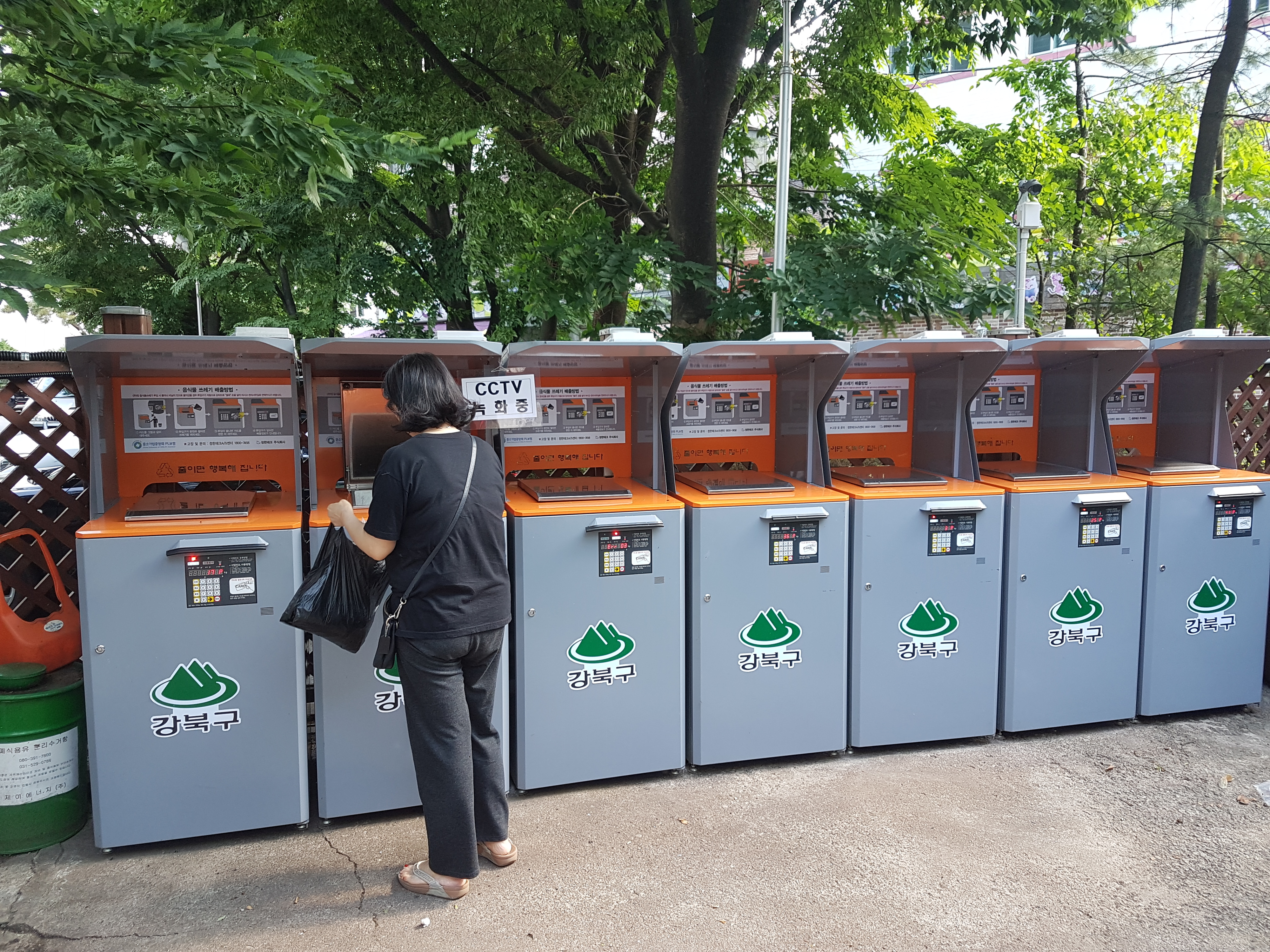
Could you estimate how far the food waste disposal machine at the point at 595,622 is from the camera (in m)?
3.78

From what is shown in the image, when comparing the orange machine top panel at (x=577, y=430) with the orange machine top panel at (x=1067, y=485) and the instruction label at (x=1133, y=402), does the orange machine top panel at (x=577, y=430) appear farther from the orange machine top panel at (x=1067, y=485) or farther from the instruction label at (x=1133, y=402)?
the instruction label at (x=1133, y=402)

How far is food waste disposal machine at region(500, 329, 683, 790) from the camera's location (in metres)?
3.78

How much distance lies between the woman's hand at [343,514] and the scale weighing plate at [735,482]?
174 centimetres

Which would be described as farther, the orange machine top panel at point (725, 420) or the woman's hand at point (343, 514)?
the orange machine top panel at point (725, 420)

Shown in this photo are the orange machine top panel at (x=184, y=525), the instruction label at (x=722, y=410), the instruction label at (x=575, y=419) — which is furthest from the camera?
the instruction label at (x=722, y=410)

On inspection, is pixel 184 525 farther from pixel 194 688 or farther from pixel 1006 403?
pixel 1006 403

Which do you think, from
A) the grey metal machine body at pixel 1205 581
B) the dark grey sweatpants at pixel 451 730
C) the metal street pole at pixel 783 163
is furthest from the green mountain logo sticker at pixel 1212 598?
the dark grey sweatpants at pixel 451 730

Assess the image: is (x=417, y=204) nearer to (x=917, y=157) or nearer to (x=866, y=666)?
(x=917, y=157)

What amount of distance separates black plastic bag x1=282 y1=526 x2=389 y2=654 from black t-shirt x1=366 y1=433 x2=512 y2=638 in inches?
8.7

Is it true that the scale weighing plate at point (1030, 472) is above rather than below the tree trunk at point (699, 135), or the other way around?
below

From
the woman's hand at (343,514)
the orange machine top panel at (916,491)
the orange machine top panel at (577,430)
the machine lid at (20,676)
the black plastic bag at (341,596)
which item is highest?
the orange machine top panel at (577,430)

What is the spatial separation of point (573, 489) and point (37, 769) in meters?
2.43

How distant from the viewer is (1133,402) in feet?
18.0

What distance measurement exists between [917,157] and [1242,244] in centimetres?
312
